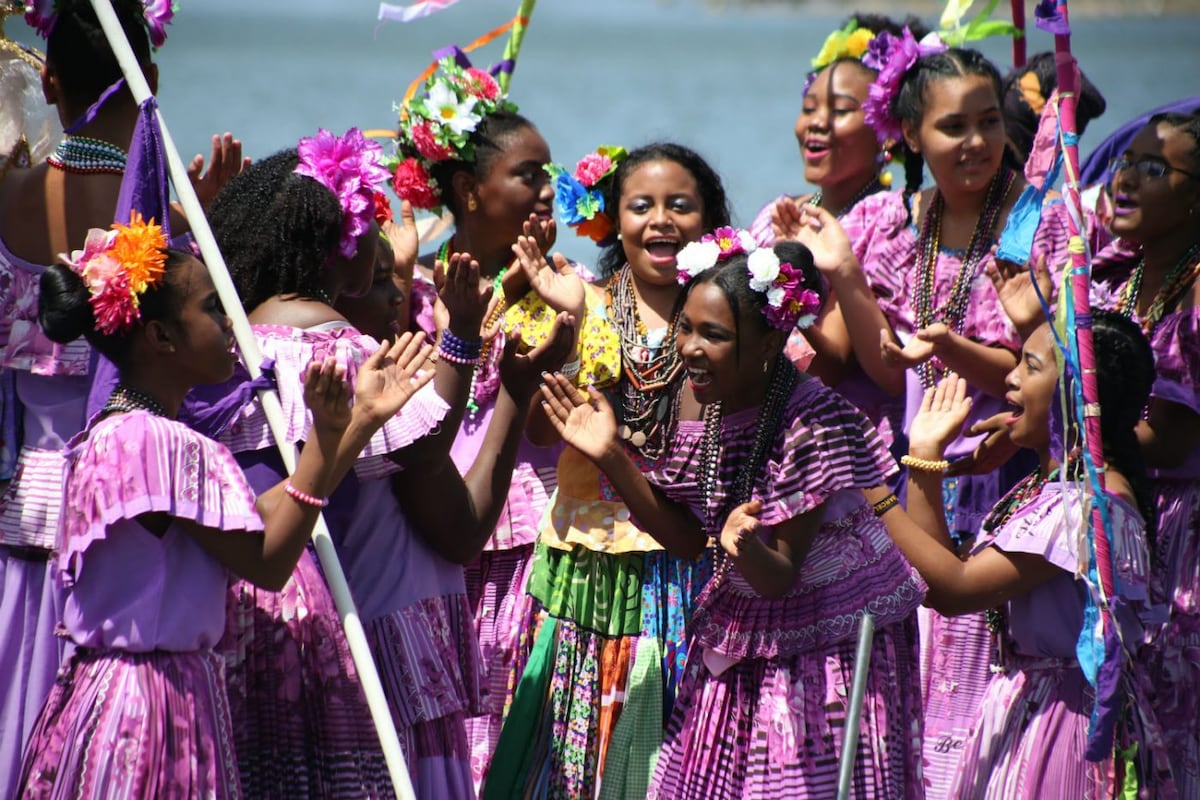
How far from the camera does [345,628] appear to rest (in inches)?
160

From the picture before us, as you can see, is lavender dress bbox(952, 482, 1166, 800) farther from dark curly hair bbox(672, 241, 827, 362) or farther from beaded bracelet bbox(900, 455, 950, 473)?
dark curly hair bbox(672, 241, 827, 362)

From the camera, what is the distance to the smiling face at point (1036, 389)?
187 inches

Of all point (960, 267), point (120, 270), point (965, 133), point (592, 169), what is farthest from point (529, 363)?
point (965, 133)

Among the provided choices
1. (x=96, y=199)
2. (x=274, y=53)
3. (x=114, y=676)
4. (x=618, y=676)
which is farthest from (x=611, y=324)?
(x=274, y=53)

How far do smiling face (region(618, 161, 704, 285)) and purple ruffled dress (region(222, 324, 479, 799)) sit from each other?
1.27 m

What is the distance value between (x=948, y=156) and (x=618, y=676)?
2.19m

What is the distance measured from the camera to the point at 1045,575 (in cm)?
457

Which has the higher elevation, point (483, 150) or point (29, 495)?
point (483, 150)

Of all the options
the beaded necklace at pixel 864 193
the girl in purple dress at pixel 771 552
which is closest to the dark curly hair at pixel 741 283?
the girl in purple dress at pixel 771 552

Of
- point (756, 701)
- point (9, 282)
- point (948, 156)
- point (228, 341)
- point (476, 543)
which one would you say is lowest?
point (756, 701)

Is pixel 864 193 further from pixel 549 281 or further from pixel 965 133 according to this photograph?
pixel 549 281

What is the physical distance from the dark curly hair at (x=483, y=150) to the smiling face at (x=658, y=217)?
76 cm

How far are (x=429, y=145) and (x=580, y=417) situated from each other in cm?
198

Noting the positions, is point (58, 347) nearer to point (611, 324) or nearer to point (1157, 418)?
point (611, 324)
